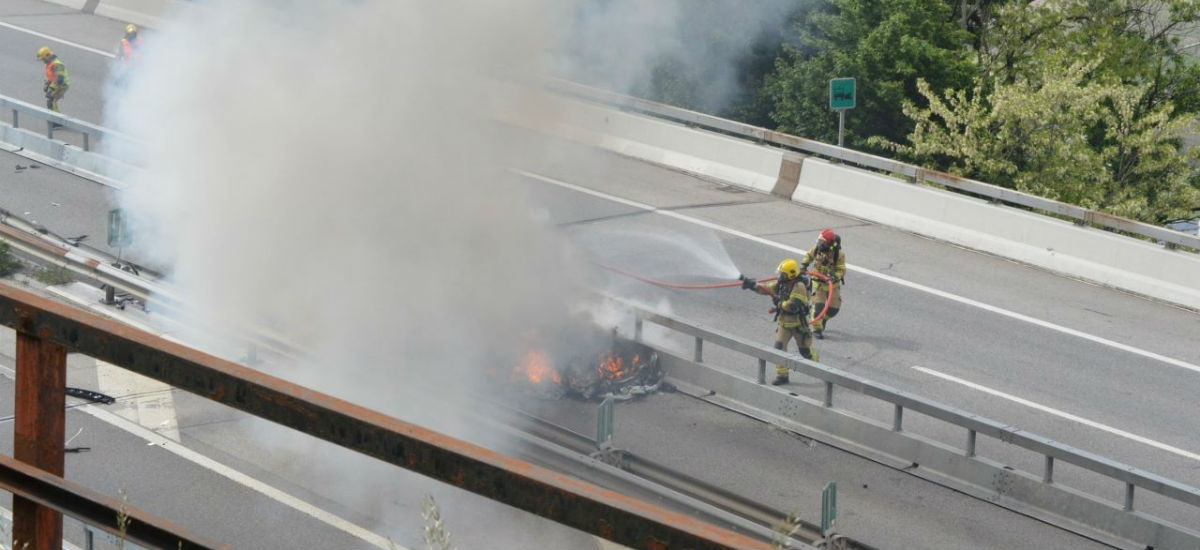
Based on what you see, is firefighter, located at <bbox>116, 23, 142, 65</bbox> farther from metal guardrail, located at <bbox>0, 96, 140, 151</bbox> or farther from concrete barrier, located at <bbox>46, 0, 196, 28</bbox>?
concrete barrier, located at <bbox>46, 0, 196, 28</bbox>

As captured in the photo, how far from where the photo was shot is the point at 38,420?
3.15m

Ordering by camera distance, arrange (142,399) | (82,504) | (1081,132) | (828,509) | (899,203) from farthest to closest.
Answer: (1081,132)
(899,203)
(142,399)
(828,509)
(82,504)

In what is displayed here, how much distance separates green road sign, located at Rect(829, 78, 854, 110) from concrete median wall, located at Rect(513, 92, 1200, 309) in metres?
0.95

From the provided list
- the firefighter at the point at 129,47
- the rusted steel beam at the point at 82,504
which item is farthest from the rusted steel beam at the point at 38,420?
the firefighter at the point at 129,47

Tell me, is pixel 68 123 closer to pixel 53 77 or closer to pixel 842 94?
pixel 53 77

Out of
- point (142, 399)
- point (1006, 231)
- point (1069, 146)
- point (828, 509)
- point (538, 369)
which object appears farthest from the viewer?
point (1069, 146)

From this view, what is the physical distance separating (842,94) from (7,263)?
37.2 ft

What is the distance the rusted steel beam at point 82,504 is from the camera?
3.06 metres

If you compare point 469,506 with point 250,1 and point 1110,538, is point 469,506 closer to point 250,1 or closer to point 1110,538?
point 1110,538

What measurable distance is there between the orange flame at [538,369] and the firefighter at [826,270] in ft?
10.5

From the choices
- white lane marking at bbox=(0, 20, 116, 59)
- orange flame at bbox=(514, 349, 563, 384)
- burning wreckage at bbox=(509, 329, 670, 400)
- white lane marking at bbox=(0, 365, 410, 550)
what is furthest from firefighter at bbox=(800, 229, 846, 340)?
white lane marking at bbox=(0, 20, 116, 59)

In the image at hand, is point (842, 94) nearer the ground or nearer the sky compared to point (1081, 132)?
nearer the sky

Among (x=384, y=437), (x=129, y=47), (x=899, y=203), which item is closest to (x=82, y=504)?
(x=384, y=437)

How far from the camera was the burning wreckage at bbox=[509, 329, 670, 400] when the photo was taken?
11.1m
